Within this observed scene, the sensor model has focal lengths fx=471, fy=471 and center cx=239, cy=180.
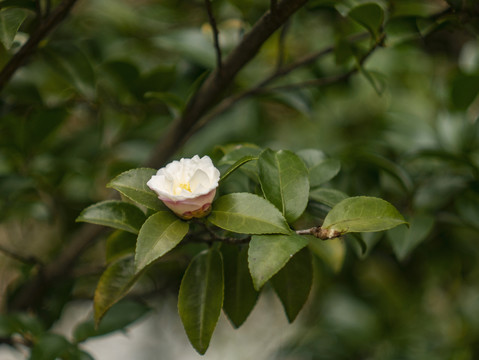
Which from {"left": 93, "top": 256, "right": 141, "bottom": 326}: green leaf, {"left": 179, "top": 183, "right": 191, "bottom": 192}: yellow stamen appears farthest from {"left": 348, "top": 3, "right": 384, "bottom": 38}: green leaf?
{"left": 93, "top": 256, "right": 141, "bottom": 326}: green leaf

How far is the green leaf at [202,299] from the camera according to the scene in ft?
1.69

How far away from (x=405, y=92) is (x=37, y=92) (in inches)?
39.3

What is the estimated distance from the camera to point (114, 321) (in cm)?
77

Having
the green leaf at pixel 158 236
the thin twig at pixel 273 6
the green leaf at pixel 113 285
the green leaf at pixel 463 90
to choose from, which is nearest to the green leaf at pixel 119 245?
the green leaf at pixel 113 285

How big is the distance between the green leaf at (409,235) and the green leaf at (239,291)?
0.25 metres

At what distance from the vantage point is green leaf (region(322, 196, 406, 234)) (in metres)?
0.48

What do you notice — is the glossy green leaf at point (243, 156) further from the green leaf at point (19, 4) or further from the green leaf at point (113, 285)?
the green leaf at point (19, 4)

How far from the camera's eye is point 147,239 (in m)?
0.47

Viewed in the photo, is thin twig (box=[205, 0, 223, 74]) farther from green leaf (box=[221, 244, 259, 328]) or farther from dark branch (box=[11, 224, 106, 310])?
dark branch (box=[11, 224, 106, 310])

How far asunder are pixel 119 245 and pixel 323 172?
0.28 metres

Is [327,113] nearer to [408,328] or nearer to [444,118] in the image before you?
[444,118]

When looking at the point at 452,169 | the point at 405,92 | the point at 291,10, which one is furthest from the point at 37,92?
the point at 405,92

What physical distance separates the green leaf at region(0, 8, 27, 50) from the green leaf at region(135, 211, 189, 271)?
29cm

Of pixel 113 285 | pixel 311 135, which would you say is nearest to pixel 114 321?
pixel 113 285
